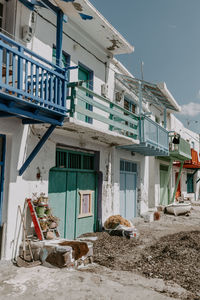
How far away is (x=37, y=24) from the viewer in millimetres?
7484

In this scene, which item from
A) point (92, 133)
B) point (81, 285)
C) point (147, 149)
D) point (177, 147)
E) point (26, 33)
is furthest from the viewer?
point (177, 147)

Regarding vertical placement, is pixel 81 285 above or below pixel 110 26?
below

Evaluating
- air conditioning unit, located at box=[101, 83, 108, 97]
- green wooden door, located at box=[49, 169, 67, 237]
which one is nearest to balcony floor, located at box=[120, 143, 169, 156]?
air conditioning unit, located at box=[101, 83, 108, 97]

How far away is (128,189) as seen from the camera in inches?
504

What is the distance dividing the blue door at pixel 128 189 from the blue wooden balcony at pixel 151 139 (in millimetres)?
1000

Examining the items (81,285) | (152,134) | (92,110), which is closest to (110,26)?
(92,110)

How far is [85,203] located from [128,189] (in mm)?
3686

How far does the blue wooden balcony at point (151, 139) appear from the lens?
10867mm

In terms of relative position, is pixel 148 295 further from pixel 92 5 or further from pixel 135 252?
pixel 92 5

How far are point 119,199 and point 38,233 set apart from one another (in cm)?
568

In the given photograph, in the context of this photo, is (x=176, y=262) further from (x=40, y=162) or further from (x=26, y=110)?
(x=26, y=110)

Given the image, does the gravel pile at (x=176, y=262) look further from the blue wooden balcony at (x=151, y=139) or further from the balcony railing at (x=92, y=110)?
the blue wooden balcony at (x=151, y=139)

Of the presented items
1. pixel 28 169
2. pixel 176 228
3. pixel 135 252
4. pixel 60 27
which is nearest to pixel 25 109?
pixel 28 169

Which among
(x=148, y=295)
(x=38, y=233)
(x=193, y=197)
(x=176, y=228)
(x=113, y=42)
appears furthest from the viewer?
(x=193, y=197)
